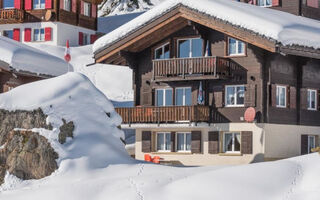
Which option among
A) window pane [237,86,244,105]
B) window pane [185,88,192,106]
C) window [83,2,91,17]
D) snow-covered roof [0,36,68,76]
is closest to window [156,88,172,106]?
window pane [185,88,192,106]

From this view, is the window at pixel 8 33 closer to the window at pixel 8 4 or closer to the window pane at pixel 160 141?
the window at pixel 8 4

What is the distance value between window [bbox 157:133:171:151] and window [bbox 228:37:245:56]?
15.2 feet

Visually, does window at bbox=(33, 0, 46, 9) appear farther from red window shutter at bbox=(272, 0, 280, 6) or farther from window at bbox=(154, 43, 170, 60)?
window at bbox=(154, 43, 170, 60)

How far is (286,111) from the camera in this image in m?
29.2

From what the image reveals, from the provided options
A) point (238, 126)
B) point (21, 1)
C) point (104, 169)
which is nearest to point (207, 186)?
point (104, 169)

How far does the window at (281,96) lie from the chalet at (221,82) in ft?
0.14

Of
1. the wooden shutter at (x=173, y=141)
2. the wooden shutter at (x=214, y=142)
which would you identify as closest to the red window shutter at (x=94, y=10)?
the wooden shutter at (x=173, y=141)

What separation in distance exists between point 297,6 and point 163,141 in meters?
9.82

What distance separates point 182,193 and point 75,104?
4.44 meters

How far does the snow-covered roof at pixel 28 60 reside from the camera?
35.5 m

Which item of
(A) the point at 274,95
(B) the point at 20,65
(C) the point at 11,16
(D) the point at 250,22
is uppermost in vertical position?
(C) the point at 11,16

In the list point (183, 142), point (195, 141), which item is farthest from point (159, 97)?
point (195, 141)

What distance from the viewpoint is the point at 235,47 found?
95.7 feet

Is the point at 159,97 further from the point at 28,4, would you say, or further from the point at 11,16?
the point at 11,16
